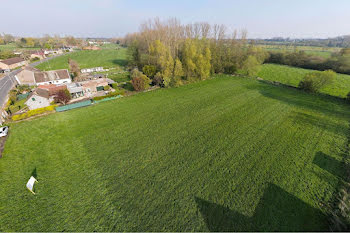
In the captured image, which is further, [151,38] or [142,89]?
[151,38]

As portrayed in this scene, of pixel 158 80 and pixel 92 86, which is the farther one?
pixel 158 80

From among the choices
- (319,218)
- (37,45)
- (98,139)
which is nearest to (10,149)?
(98,139)

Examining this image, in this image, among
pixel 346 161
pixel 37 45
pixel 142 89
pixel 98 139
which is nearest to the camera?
pixel 346 161

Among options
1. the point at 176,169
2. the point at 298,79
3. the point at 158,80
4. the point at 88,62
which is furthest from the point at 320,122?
the point at 88,62

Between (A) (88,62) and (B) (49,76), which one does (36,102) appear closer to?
(B) (49,76)

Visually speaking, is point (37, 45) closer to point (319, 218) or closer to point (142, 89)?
point (142, 89)

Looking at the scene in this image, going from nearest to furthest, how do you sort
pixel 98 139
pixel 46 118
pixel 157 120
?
pixel 98 139 → pixel 157 120 → pixel 46 118

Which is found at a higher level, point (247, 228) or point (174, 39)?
point (174, 39)
